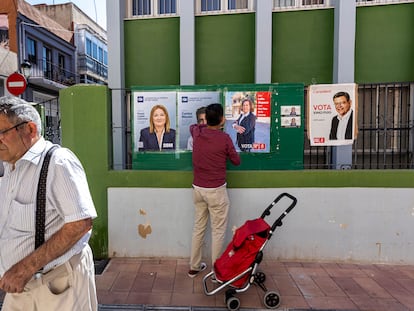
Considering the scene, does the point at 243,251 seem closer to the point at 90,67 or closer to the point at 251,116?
the point at 251,116

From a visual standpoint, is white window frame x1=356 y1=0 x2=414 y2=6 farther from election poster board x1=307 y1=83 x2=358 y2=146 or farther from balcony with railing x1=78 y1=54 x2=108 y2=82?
balcony with railing x1=78 y1=54 x2=108 y2=82

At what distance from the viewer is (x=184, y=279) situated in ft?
11.7

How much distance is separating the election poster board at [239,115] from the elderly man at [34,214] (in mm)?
2496

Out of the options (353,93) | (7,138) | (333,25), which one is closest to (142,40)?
(333,25)

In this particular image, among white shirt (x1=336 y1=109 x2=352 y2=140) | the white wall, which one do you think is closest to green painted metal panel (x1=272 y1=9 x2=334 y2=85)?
white shirt (x1=336 y1=109 x2=352 y2=140)

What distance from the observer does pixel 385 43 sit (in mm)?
5922

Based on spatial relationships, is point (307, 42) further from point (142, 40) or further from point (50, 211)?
point (50, 211)

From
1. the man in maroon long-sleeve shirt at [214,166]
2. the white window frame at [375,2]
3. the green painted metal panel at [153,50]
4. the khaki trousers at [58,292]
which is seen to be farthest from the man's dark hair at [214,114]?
the white window frame at [375,2]

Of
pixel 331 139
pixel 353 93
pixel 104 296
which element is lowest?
pixel 104 296

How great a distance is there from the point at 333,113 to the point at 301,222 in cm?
150

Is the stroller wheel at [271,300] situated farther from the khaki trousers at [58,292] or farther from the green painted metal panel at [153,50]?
the green painted metal panel at [153,50]

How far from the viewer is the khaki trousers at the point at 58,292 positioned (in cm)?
164

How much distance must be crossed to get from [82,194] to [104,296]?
213 centimetres

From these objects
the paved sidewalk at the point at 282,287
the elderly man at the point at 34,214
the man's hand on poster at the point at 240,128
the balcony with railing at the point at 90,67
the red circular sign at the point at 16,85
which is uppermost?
the balcony with railing at the point at 90,67
